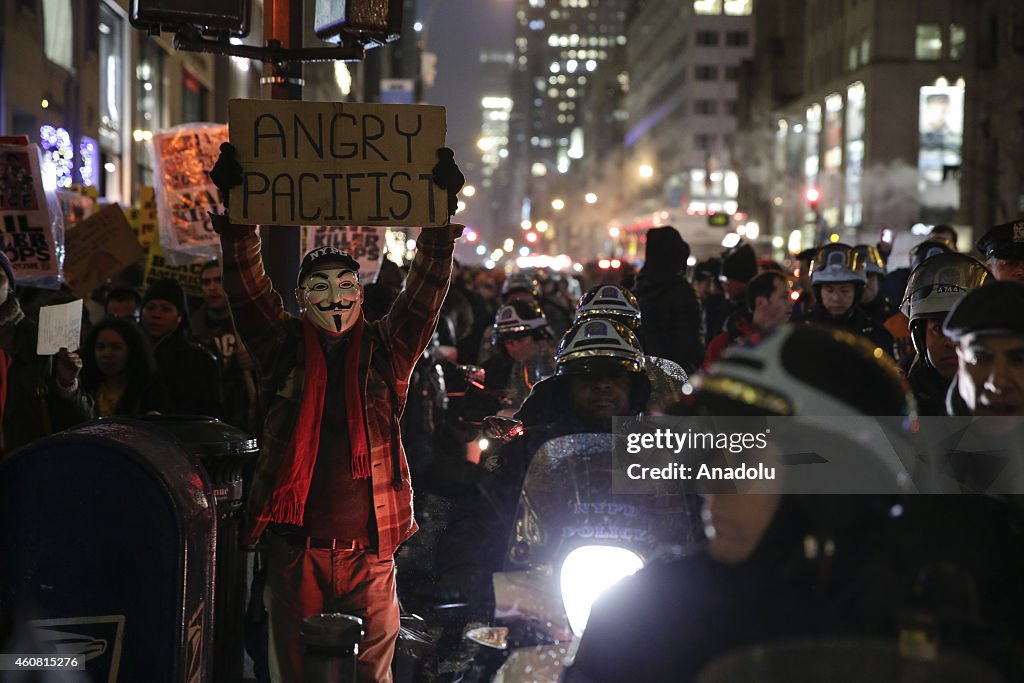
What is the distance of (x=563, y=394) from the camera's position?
4672mm

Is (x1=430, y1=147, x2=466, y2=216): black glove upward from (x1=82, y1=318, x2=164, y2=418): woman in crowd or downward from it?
A: upward

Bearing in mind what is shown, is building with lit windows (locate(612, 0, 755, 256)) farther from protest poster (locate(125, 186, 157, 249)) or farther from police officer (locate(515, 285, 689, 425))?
police officer (locate(515, 285, 689, 425))

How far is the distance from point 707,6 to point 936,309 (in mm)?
122225

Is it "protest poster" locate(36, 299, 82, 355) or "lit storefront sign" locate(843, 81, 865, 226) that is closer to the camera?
"protest poster" locate(36, 299, 82, 355)

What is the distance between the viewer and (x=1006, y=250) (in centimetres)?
645

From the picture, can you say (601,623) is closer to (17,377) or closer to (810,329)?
(810,329)

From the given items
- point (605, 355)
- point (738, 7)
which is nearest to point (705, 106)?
point (738, 7)

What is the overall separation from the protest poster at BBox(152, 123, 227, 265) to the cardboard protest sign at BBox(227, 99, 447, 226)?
5632 millimetres

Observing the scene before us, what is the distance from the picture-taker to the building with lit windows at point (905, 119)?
71.8 metres

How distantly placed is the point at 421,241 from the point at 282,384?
2.90 ft

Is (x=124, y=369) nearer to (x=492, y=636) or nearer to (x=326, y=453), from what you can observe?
(x=326, y=453)

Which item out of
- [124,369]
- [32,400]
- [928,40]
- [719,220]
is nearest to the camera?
[32,400]

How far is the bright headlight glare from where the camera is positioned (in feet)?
10.4

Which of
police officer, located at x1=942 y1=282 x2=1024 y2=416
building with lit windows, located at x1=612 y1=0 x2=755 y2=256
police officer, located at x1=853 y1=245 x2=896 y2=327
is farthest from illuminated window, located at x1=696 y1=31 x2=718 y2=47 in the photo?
police officer, located at x1=942 y1=282 x2=1024 y2=416
